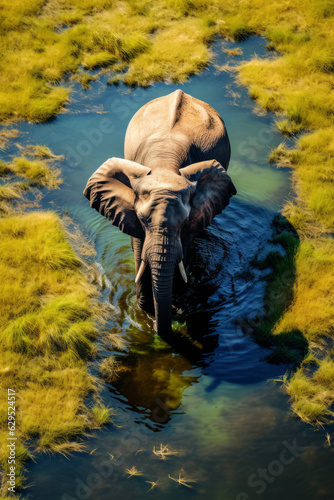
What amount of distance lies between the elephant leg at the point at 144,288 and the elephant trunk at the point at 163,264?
87cm

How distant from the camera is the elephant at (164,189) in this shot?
17.3ft

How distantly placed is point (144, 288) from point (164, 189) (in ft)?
5.83

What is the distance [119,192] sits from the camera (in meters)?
5.90

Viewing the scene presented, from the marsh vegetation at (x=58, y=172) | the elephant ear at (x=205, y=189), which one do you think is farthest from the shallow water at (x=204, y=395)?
the elephant ear at (x=205, y=189)

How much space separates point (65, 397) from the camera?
5.63 metres

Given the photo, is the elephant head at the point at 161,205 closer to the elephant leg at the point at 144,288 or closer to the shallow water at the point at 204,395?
the elephant leg at the point at 144,288

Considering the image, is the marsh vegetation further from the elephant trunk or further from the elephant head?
the elephant head

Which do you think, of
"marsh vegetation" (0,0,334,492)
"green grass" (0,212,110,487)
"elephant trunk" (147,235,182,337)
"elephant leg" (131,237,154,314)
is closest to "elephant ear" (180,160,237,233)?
"elephant trunk" (147,235,182,337)

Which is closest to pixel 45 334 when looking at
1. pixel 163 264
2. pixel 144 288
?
pixel 144 288

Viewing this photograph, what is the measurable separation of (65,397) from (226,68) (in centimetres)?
940

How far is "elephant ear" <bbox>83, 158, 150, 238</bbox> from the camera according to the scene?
5834 millimetres

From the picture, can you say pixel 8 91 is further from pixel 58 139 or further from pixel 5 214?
pixel 5 214

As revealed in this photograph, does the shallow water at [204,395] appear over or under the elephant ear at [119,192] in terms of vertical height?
under

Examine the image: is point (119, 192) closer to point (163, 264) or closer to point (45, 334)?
point (163, 264)
